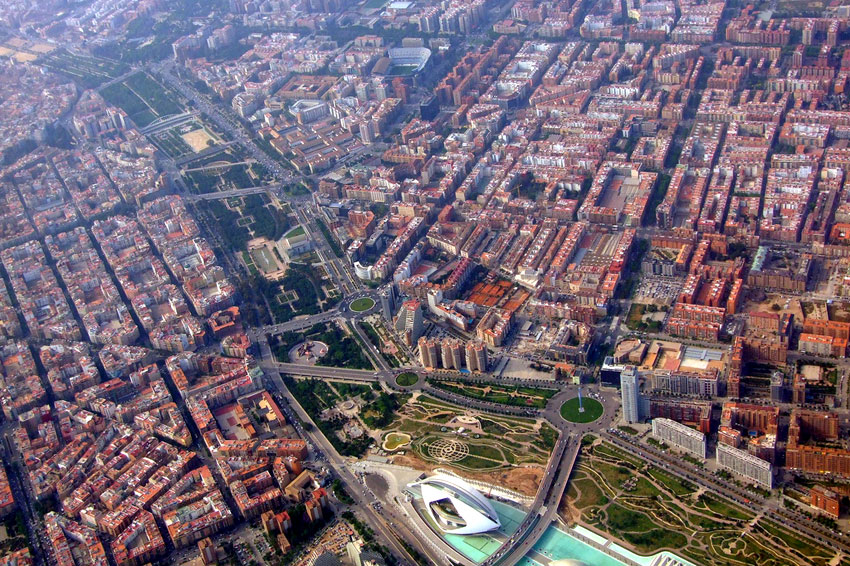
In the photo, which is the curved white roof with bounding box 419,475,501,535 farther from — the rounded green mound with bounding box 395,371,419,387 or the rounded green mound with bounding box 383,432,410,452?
the rounded green mound with bounding box 395,371,419,387

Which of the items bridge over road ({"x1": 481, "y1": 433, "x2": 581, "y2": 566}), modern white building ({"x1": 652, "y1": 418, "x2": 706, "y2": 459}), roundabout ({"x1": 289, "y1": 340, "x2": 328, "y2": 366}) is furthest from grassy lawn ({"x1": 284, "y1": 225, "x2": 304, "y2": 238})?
modern white building ({"x1": 652, "y1": 418, "x2": 706, "y2": 459})

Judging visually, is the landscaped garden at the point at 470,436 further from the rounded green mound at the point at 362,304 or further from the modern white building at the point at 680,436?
the rounded green mound at the point at 362,304

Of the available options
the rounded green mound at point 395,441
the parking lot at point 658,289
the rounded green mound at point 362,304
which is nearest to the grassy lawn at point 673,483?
the rounded green mound at point 395,441

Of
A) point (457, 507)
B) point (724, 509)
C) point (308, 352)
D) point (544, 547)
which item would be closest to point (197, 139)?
point (308, 352)

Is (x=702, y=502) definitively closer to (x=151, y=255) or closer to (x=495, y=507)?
(x=495, y=507)

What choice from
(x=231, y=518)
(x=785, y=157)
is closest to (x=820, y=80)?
(x=785, y=157)

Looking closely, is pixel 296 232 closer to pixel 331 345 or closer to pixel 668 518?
pixel 331 345
